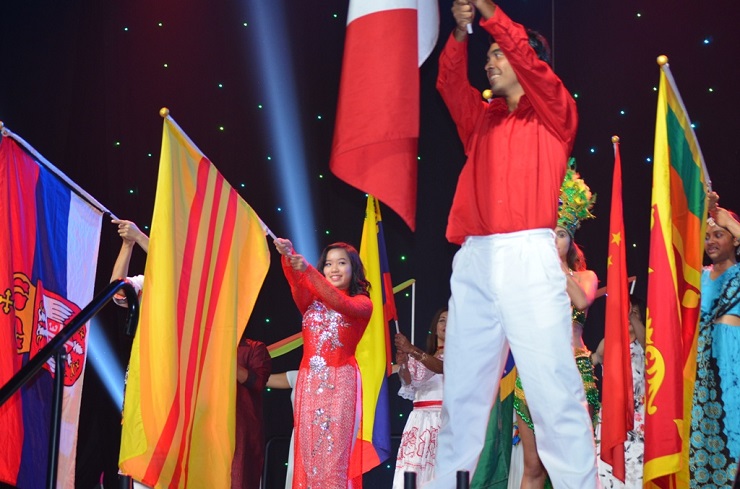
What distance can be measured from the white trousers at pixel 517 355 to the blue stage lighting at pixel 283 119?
9.85ft

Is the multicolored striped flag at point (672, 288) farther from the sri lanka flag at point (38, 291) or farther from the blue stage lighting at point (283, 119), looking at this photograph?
the blue stage lighting at point (283, 119)

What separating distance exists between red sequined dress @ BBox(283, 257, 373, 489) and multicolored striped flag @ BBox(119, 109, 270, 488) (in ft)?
1.16

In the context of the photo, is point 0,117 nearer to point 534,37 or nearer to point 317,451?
point 317,451

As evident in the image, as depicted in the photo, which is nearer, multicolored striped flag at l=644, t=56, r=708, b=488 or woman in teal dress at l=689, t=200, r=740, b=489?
multicolored striped flag at l=644, t=56, r=708, b=488

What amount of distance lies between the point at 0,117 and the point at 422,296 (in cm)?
268

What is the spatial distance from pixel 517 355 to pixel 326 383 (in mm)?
1790

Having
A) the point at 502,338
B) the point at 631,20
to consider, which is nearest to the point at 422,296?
the point at 631,20

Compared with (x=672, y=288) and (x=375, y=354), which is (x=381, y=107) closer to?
(x=672, y=288)

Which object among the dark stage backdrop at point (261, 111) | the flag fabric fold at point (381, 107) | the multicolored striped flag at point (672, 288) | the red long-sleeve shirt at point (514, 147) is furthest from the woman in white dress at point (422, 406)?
the flag fabric fold at point (381, 107)

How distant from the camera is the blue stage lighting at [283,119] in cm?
600

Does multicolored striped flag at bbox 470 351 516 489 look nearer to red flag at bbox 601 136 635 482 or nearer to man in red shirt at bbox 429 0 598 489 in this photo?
red flag at bbox 601 136 635 482

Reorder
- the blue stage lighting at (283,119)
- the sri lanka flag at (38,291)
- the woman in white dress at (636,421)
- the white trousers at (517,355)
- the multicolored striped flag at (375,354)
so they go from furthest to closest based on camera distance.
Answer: the blue stage lighting at (283,119) → the woman in white dress at (636,421) → the multicolored striped flag at (375,354) → the sri lanka flag at (38,291) → the white trousers at (517,355)

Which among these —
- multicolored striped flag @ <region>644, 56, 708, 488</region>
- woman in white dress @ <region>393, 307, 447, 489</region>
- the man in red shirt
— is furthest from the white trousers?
woman in white dress @ <region>393, 307, 447, 489</region>

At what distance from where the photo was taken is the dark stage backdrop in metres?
5.39
